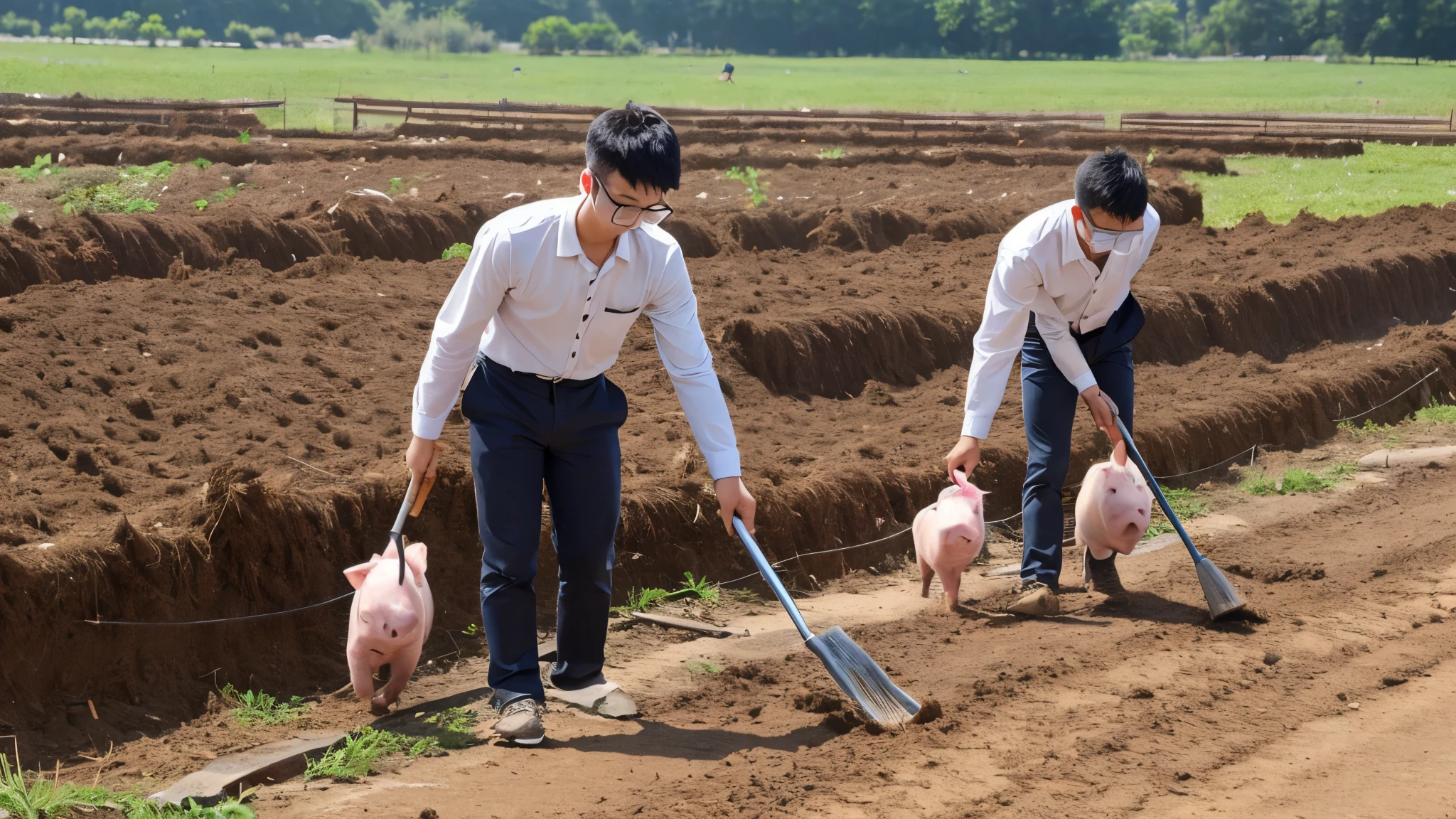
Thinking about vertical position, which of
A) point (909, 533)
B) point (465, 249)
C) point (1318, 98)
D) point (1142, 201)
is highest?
point (1318, 98)

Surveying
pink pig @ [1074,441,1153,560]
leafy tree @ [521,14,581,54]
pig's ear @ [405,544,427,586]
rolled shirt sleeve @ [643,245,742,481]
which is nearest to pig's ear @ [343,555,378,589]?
pig's ear @ [405,544,427,586]

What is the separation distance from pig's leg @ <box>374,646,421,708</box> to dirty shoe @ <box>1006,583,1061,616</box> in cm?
270

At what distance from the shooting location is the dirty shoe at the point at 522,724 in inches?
165

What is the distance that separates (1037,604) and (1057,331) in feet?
4.01

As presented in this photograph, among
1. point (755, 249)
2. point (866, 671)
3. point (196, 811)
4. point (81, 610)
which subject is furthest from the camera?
point (755, 249)

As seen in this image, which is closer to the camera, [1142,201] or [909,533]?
[1142,201]

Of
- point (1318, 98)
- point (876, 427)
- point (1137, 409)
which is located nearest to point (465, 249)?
point (876, 427)

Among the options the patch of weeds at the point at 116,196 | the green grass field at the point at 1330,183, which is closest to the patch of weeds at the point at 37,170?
the patch of weeds at the point at 116,196

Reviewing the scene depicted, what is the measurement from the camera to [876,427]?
8.46 metres

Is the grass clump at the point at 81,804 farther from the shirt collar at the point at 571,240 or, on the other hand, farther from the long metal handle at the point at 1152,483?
the long metal handle at the point at 1152,483

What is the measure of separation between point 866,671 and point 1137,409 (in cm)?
538

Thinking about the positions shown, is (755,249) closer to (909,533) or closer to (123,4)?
(909,533)

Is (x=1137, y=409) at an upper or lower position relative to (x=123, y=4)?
lower

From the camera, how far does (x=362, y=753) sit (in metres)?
4.11
